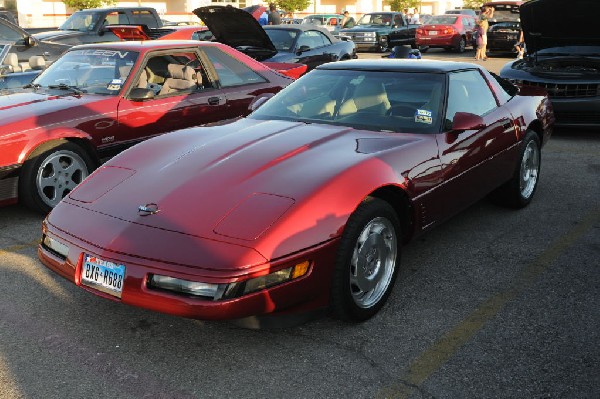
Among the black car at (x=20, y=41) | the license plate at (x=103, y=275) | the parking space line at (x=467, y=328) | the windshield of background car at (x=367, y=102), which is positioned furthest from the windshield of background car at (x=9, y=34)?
the parking space line at (x=467, y=328)

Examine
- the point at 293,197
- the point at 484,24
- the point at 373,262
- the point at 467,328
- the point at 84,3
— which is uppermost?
the point at 84,3

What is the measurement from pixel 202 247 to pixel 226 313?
331 mm

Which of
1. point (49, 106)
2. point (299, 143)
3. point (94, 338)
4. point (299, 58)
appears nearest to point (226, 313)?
point (94, 338)

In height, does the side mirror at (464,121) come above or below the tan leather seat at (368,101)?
below

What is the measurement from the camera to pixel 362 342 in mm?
3307

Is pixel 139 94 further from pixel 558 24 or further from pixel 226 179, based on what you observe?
pixel 558 24

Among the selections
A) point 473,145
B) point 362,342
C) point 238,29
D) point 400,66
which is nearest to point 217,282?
point 362,342

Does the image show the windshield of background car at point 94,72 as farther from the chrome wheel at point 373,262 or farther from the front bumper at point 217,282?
the chrome wheel at point 373,262

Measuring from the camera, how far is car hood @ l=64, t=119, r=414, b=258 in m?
3.14

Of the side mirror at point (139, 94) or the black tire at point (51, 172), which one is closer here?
the black tire at point (51, 172)

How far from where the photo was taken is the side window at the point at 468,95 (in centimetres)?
447

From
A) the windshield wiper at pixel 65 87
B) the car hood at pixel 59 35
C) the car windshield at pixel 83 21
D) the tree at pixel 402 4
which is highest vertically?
the tree at pixel 402 4

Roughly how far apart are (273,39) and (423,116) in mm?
8544

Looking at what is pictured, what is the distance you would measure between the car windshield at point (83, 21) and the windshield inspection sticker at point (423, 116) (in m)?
12.1
